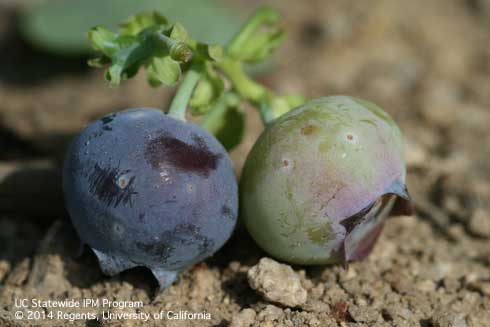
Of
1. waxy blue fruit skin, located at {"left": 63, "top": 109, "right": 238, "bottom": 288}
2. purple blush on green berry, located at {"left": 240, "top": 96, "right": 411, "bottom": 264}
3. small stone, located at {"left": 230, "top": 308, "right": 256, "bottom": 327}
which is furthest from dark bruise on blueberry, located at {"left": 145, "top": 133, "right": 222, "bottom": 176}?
small stone, located at {"left": 230, "top": 308, "right": 256, "bottom": 327}

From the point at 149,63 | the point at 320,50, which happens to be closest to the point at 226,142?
the point at 149,63

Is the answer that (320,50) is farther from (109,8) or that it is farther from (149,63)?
(149,63)

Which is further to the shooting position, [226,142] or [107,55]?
[226,142]

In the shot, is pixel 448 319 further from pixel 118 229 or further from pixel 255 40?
pixel 255 40

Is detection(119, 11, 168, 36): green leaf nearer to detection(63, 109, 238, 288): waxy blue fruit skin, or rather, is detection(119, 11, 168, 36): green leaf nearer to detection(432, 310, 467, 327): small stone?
detection(63, 109, 238, 288): waxy blue fruit skin

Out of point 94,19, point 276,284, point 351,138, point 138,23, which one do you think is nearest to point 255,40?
point 138,23
